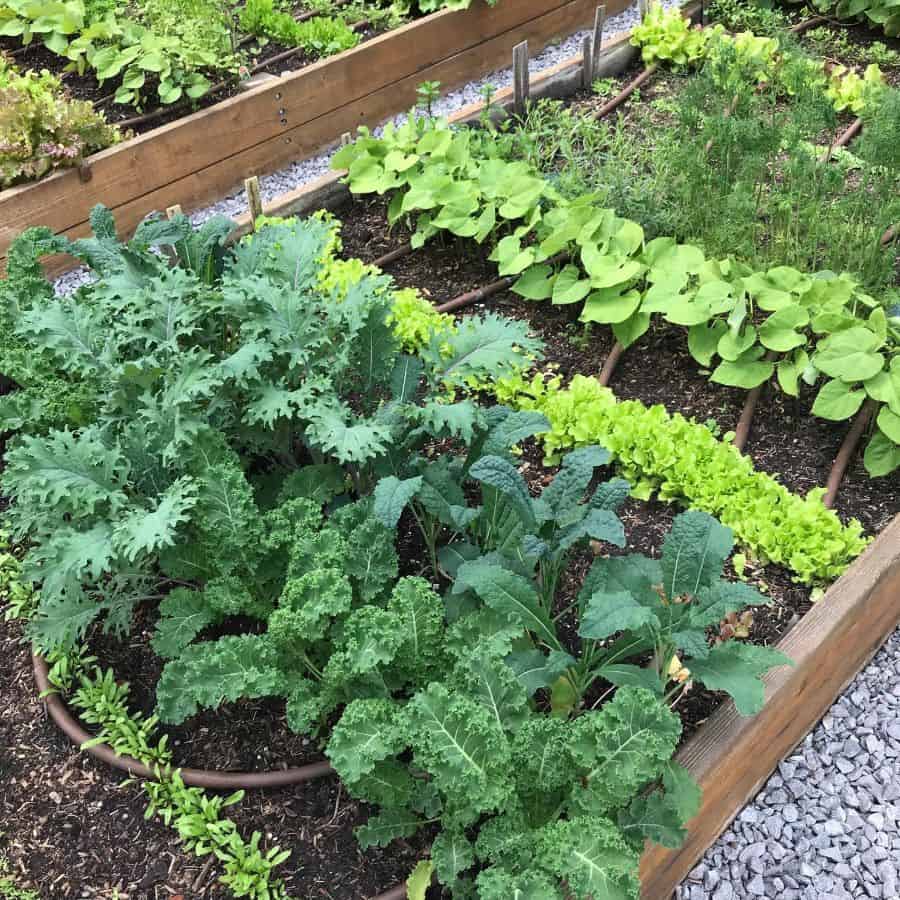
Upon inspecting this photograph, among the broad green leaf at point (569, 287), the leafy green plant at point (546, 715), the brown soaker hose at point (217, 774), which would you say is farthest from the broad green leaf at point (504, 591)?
the broad green leaf at point (569, 287)

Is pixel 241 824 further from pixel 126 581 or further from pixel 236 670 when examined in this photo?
pixel 126 581

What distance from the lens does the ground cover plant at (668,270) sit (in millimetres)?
3174

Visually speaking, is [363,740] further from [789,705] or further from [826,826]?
[826,826]

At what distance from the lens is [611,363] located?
3623mm

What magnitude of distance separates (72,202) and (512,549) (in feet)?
10.9

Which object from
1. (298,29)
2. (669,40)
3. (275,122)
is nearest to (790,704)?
(275,122)

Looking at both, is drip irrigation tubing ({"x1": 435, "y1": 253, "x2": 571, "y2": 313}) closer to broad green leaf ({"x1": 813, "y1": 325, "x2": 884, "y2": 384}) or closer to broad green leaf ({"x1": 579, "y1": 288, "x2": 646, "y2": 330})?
broad green leaf ({"x1": 579, "y1": 288, "x2": 646, "y2": 330})

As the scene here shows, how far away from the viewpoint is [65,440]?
243 cm

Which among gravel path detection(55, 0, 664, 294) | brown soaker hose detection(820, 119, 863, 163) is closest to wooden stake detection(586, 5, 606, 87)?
gravel path detection(55, 0, 664, 294)

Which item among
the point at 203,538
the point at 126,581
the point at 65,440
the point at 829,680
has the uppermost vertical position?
the point at 65,440

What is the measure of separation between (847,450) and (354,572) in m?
1.86

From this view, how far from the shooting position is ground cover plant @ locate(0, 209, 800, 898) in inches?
78.2

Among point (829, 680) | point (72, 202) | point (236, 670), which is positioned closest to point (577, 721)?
point (236, 670)

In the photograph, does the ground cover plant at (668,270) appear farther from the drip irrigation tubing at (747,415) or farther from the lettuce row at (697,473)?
the lettuce row at (697,473)
